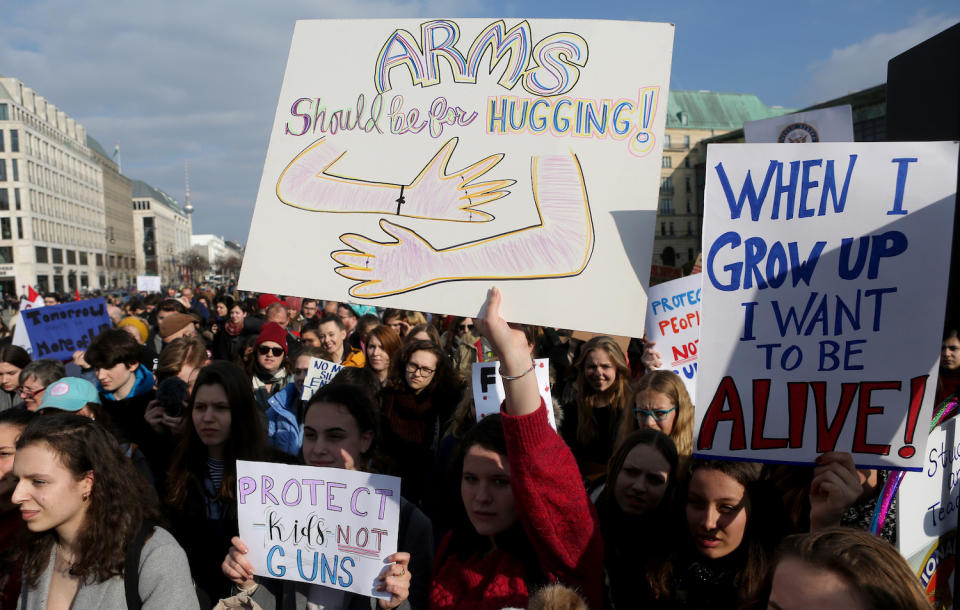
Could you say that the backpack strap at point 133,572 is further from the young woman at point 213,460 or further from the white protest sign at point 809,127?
the white protest sign at point 809,127

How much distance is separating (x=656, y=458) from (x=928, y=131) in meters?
2.06

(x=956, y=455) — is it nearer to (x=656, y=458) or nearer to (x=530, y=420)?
(x=656, y=458)

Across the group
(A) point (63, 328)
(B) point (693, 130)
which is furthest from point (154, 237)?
(A) point (63, 328)

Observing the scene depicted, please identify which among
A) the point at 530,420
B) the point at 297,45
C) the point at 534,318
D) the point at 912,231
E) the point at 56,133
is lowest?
the point at 530,420

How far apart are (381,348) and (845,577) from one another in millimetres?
4687

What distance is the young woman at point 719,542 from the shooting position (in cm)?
222

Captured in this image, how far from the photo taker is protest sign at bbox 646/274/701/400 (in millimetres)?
4770

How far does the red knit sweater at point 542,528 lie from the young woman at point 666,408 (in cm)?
139

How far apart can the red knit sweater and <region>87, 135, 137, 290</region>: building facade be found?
104m

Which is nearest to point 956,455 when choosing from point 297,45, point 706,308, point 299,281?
point 706,308

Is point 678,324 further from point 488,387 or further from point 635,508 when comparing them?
point 635,508

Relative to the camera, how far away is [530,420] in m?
1.98

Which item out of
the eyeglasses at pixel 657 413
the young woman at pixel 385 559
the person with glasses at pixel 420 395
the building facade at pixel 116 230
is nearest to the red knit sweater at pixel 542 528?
the young woman at pixel 385 559

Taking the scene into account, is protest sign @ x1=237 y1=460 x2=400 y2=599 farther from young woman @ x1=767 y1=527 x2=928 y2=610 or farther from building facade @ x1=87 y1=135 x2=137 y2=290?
building facade @ x1=87 y1=135 x2=137 y2=290
